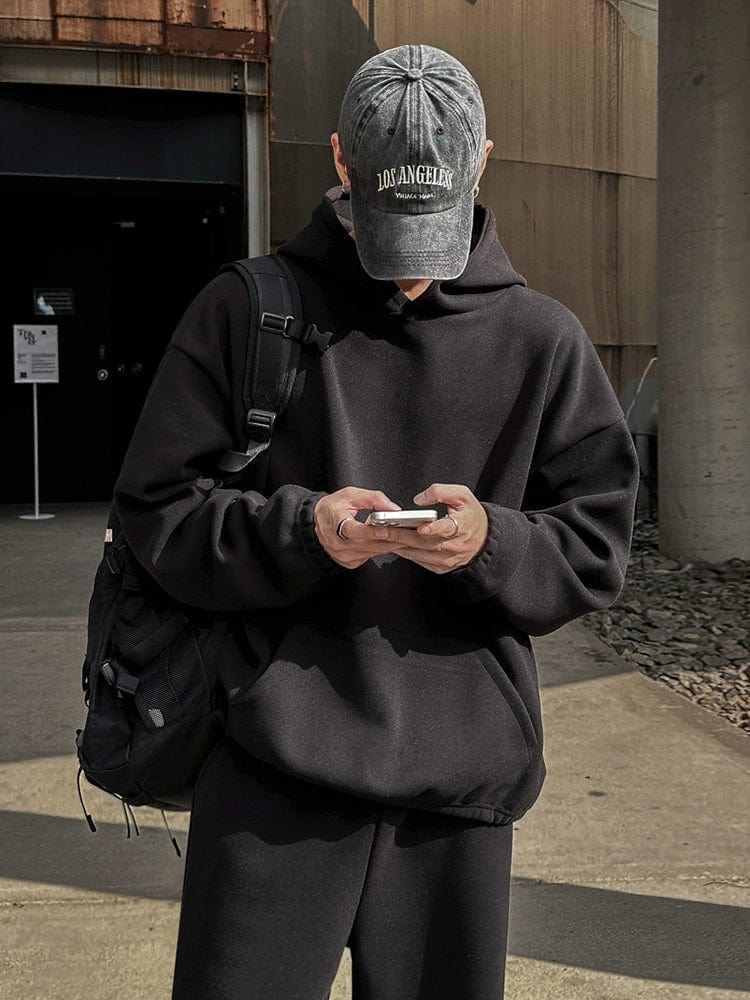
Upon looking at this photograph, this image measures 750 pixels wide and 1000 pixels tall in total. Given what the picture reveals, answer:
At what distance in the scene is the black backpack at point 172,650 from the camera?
5.69ft

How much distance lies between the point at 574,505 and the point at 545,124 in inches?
405

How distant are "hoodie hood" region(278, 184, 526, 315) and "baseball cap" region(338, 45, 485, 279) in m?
0.05

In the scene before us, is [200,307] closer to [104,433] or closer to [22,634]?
[22,634]

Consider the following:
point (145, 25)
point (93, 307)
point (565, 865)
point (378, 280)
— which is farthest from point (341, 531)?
point (93, 307)

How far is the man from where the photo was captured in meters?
1.68

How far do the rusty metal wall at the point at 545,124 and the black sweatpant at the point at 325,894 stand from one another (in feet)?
30.7

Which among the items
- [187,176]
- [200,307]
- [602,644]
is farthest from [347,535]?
[187,176]

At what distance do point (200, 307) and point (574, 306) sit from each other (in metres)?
10.3

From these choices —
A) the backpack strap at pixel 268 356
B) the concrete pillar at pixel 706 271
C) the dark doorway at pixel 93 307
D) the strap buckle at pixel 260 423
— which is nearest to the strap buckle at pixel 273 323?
the backpack strap at pixel 268 356

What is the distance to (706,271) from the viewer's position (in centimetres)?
840

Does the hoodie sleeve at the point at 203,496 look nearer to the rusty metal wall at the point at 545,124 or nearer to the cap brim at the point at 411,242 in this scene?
the cap brim at the point at 411,242

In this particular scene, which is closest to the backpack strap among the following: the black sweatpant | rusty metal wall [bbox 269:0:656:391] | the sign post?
the black sweatpant

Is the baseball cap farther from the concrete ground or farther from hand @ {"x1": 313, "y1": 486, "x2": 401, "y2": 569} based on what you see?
the concrete ground

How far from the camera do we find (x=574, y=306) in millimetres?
11758
